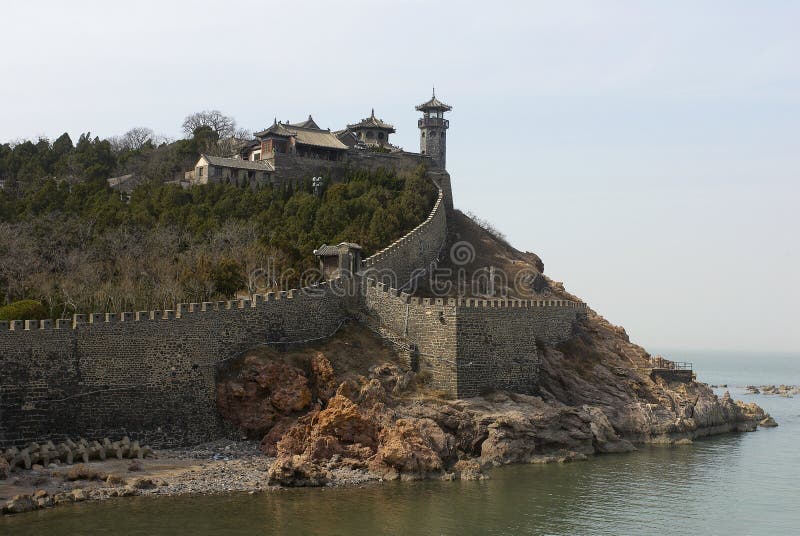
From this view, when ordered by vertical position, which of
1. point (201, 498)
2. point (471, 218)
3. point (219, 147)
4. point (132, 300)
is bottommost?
point (201, 498)

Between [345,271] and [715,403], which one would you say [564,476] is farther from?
[715,403]

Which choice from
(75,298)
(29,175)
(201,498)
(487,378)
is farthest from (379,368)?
(29,175)

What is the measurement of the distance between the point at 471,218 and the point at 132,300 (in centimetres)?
3141

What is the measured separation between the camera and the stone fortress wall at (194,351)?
32.2 metres

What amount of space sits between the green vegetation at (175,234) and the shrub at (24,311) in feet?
3.66

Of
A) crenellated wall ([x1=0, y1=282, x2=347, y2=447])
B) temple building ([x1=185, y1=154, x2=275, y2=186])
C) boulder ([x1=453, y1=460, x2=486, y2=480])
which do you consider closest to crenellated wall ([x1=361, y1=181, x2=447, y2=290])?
crenellated wall ([x1=0, y1=282, x2=347, y2=447])

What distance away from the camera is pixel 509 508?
30.7m

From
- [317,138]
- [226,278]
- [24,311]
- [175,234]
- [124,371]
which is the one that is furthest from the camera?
[317,138]

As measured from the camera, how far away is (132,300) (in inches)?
1673

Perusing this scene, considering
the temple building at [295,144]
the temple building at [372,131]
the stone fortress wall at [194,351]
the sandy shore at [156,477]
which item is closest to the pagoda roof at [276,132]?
the temple building at [295,144]

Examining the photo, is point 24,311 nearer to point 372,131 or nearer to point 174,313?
point 174,313

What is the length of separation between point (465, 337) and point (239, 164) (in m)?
30.9

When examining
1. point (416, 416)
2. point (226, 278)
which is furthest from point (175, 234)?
point (416, 416)

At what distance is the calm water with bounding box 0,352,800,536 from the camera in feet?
89.2
